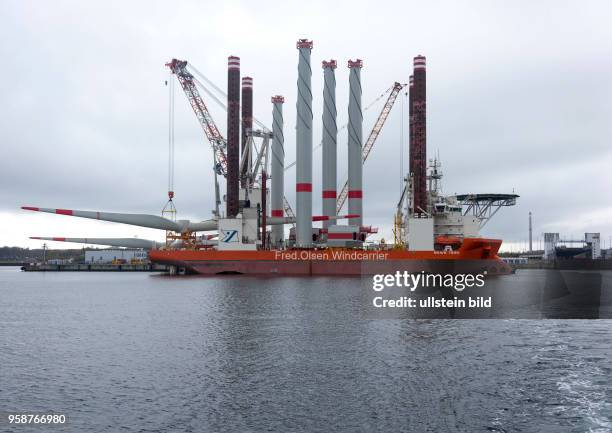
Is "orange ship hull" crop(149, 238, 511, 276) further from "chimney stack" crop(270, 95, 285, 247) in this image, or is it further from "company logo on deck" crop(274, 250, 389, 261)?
"chimney stack" crop(270, 95, 285, 247)

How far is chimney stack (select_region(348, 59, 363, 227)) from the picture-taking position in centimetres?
8131

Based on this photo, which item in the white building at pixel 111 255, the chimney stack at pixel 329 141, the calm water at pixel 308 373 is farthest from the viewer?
the white building at pixel 111 255

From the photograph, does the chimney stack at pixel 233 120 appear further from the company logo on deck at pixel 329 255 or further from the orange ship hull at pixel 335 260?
the company logo on deck at pixel 329 255

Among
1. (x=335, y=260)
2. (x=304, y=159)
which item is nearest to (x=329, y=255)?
(x=335, y=260)

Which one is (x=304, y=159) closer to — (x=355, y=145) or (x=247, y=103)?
(x=355, y=145)

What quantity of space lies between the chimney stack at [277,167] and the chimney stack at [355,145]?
1316 centimetres

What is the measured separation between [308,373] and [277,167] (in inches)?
2921

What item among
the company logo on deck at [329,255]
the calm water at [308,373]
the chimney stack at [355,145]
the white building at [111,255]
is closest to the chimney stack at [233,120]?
the company logo on deck at [329,255]

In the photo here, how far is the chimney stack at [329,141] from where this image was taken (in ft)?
271

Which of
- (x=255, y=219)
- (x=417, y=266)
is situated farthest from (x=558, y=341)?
(x=255, y=219)

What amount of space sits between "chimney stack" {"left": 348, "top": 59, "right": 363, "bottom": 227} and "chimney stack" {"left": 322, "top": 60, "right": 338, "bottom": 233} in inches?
Answer: 88.3

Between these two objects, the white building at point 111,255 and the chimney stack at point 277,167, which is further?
the white building at point 111,255

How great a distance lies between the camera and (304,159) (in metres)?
76.7

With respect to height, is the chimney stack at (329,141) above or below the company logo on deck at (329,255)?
above
